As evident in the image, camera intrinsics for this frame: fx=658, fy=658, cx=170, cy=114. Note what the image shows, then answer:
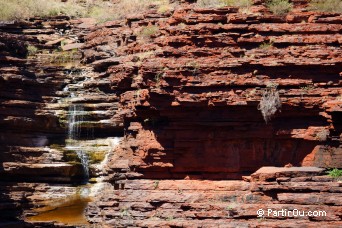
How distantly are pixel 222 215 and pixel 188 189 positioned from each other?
274cm

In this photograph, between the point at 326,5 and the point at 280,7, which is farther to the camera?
the point at 326,5

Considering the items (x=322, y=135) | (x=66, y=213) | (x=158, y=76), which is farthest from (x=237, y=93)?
(x=66, y=213)

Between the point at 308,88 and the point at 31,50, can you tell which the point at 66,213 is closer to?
the point at 31,50

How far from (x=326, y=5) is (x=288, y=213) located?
852 cm

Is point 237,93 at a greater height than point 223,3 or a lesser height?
lesser

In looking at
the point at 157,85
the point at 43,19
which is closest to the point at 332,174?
the point at 157,85

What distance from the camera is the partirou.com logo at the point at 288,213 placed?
16.9 meters

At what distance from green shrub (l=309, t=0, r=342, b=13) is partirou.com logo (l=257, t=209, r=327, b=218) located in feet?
26.6

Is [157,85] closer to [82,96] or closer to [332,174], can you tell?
[332,174]

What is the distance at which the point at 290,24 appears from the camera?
21.7 metres

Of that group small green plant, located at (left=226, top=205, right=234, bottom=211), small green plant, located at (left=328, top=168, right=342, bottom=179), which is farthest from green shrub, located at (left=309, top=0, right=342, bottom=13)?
small green plant, located at (left=226, top=205, right=234, bottom=211)

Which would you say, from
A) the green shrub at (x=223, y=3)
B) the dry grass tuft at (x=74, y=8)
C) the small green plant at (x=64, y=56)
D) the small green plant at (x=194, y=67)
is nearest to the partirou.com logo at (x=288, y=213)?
the small green plant at (x=194, y=67)

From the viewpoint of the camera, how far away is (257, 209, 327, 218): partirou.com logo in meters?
16.9

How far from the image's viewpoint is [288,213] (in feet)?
56.6
